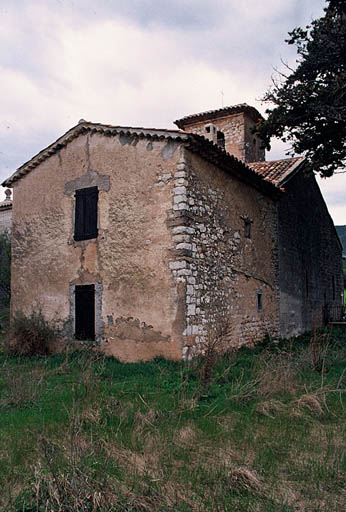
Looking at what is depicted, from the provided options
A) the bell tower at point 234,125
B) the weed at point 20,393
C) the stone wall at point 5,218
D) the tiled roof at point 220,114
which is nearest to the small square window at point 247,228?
the bell tower at point 234,125

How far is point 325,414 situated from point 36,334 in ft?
23.7

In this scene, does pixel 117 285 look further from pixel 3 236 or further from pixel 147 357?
pixel 3 236

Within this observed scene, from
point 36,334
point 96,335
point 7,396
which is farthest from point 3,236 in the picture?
point 7,396

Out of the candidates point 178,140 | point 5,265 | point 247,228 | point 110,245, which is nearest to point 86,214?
point 110,245

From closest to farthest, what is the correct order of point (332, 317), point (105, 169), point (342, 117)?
point (342, 117) < point (105, 169) < point (332, 317)

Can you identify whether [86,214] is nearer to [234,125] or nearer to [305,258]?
[305,258]

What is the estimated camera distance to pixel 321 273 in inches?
688

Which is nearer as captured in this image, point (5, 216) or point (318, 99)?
point (318, 99)

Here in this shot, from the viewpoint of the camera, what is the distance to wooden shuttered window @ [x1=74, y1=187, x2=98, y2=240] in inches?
401

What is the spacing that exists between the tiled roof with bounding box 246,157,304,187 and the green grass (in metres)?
8.01

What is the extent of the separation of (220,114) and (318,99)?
10093mm

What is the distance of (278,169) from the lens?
49.8ft

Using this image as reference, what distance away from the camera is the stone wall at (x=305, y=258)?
14.0 meters

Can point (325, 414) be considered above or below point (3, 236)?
below
